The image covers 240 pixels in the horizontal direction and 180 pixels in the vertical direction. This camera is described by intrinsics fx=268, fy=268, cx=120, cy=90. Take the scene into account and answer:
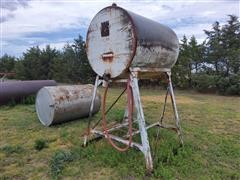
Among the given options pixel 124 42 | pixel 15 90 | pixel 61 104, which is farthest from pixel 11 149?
pixel 15 90

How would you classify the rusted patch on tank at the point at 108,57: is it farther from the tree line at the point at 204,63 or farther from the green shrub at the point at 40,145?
the tree line at the point at 204,63

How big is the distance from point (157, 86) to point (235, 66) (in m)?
3.34

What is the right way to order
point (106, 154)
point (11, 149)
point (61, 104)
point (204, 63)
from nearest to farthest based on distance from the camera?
point (106, 154) < point (11, 149) < point (61, 104) < point (204, 63)

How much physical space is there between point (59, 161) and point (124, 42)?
70.4 inches

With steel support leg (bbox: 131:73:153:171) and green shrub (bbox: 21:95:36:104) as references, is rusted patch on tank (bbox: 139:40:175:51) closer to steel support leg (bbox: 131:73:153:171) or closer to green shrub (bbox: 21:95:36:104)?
steel support leg (bbox: 131:73:153:171)

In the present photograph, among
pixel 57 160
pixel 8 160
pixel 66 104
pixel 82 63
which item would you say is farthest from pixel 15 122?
pixel 82 63

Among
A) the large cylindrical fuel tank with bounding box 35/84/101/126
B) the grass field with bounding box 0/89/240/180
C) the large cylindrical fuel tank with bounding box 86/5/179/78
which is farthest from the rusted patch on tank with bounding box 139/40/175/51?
the large cylindrical fuel tank with bounding box 35/84/101/126

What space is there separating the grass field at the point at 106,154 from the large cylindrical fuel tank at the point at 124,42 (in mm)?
1182

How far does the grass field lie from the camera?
327 cm

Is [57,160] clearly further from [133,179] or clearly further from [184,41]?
[184,41]

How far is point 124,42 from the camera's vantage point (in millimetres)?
3488

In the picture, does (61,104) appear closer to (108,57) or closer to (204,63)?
(108,57)

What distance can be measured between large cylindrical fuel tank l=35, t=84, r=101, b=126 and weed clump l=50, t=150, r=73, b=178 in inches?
54.1

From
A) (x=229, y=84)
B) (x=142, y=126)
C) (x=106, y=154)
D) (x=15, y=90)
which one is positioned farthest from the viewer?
(x=229, y=84)
